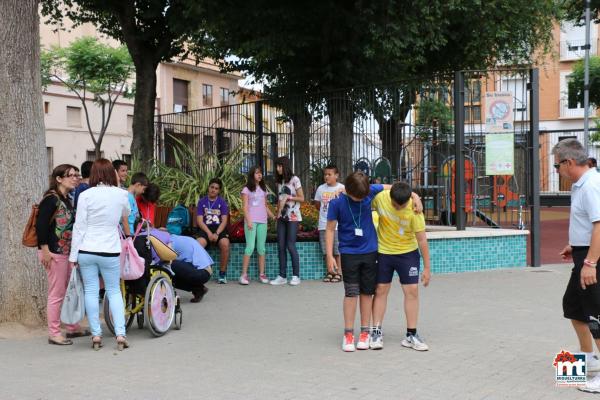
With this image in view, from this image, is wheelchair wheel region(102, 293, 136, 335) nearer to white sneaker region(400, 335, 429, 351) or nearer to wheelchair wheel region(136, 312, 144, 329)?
wheelchair wheel region(136, 312, 144, 329)

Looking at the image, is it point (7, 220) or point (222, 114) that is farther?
point (222, 114)

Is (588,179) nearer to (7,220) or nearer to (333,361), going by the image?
(333,361)

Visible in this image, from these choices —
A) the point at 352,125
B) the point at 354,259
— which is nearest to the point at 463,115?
the point at 352,125

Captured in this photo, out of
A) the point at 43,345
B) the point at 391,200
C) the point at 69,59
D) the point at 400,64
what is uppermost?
the point at 69,59

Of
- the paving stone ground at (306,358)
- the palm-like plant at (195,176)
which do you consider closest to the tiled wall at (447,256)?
the palm-like plant at (195,176)

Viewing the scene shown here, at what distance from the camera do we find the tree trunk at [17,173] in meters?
7.46

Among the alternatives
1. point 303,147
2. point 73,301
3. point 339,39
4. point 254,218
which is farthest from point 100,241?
point 339,39

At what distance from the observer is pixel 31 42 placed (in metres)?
7.68

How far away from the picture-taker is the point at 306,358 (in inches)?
243

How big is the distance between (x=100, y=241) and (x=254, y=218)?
4.34 meters

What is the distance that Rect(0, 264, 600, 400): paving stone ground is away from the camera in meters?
5.20

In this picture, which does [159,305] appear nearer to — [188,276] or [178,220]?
[188,276]

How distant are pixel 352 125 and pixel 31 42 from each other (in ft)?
21.7

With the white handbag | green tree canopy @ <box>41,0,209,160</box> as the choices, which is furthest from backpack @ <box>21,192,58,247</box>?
green tree canopy @ <box>41,0,209,160</box>
